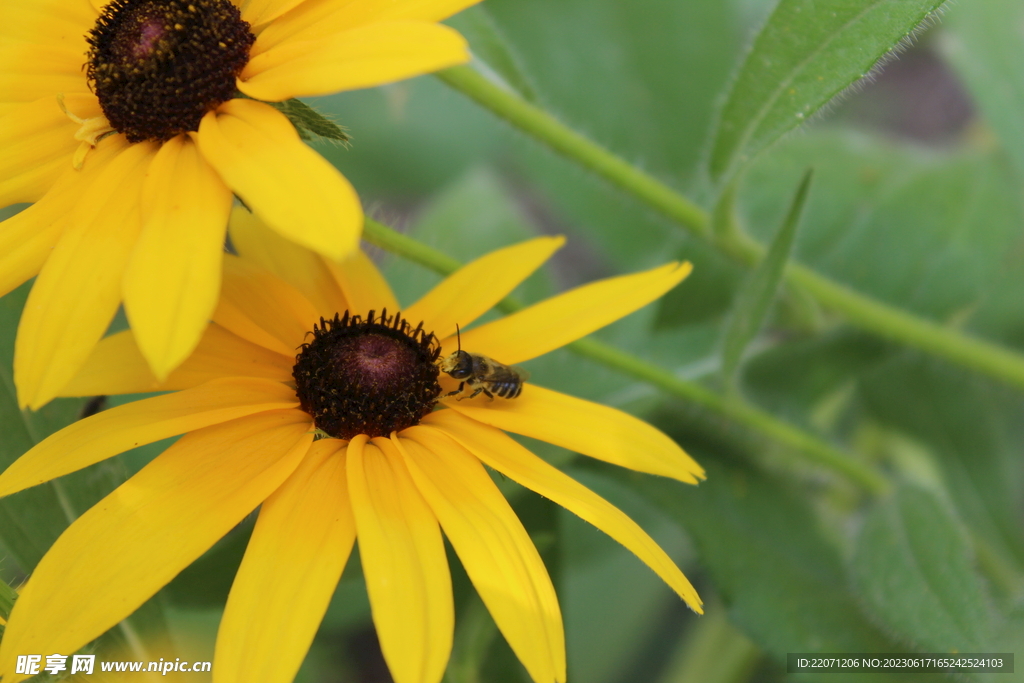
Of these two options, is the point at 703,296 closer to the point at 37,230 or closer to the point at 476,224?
the point at 476,224

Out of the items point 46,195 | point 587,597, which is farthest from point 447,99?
point 46,195

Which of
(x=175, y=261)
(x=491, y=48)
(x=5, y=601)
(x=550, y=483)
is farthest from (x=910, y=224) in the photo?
(x=5, y=601)

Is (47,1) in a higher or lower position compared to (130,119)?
higher

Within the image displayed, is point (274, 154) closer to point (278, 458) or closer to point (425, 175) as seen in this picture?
point (278, 458)

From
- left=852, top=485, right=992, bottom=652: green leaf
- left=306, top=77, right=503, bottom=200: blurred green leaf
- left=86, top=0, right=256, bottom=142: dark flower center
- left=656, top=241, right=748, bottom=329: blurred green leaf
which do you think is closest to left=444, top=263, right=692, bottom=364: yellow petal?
left=86, top=0, right=256, bottom=142: dark flower center

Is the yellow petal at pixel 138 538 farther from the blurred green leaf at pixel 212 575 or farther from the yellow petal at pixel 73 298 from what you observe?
the blurred green leaf at pixel 212 575

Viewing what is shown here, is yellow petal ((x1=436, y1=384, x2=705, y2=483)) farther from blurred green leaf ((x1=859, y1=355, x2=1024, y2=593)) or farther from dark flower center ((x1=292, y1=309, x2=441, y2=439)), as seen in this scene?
blurred green leaf ((x1=859, y1=355, x2=1024, y2=593))
